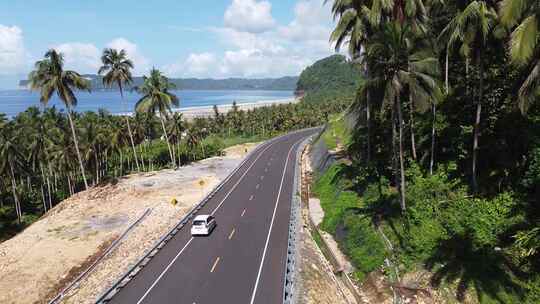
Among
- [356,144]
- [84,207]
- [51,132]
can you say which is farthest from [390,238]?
[51,132]

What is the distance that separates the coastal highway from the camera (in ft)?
60.3

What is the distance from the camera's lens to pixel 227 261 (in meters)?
22.3

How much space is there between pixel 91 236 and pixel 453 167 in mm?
29497

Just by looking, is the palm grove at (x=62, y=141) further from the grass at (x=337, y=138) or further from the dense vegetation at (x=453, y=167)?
the dense vegetation at (x=453, y=167)

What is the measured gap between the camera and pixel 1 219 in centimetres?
4606

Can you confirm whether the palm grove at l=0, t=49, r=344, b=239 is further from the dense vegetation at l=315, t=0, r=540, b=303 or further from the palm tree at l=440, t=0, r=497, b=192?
the palm tree at l=440, t=0, r=497, b=192

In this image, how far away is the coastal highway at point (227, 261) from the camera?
18375 mm

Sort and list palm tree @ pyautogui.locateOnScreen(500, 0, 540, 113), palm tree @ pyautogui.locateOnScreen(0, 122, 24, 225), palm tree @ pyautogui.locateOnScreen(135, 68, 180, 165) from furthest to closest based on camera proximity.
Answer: palm tree @ pyautogui.locateOnScreen(135, 68, 180, 165) → palm tree @ pyautogui.locateOnScreen(0, 122, 24, 225) → palm tree @ pyautogui.locateOnScreen(500, 0, 540, 113)

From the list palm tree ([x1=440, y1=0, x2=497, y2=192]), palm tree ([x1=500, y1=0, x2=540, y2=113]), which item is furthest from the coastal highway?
palm tree ([x1=440, y1=0, x2=497, y2=192])

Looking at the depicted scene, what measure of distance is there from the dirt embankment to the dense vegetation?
15.8 m

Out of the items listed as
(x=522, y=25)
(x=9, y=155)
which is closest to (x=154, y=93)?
(x=9, y=155)

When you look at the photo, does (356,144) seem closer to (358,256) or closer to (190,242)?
(358,256)

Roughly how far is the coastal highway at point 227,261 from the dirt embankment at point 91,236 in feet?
7.78

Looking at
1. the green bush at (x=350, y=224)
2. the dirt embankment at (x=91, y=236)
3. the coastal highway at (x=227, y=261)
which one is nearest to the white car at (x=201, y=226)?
the coastal highway at (x=227, y=261)
